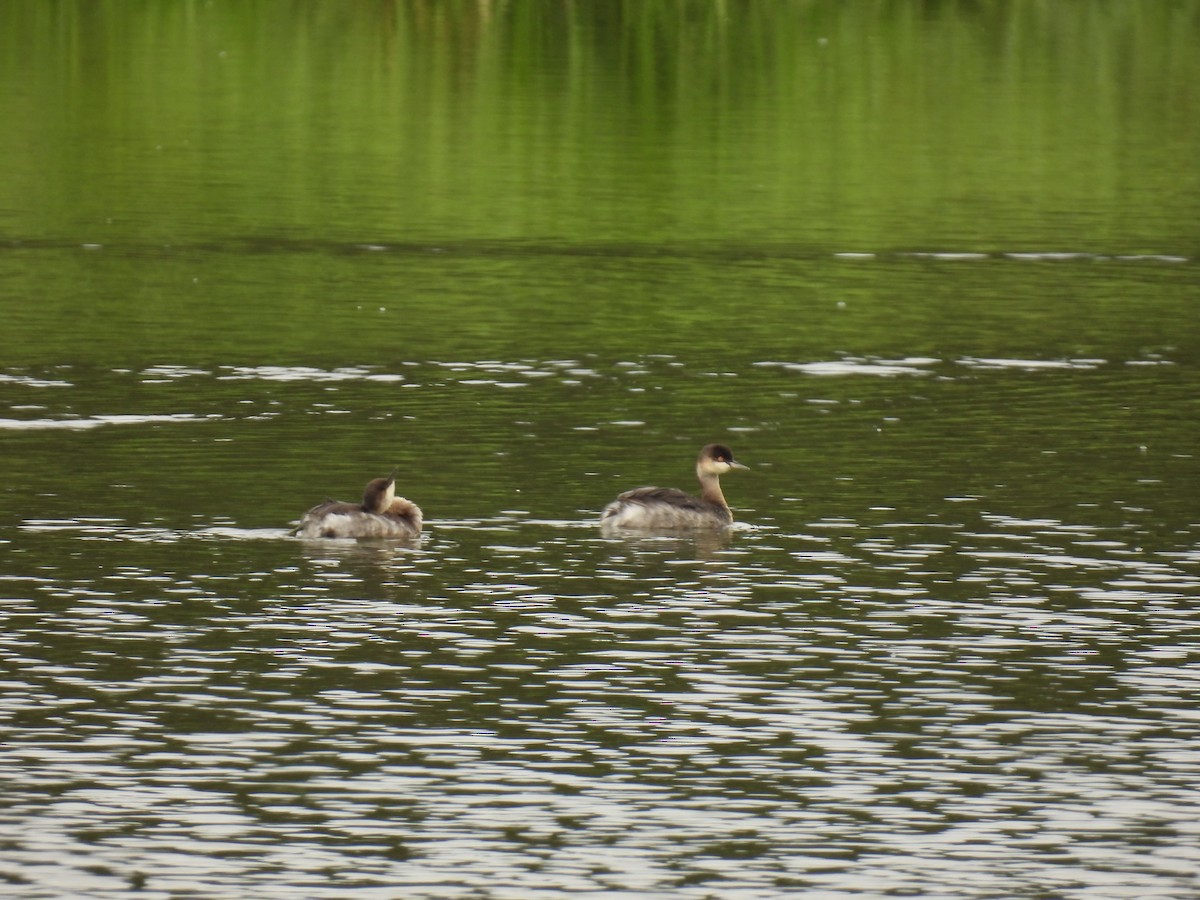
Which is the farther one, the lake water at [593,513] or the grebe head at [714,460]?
the grebe head at [714,460]

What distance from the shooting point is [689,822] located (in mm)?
13164

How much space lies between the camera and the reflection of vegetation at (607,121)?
131 feet

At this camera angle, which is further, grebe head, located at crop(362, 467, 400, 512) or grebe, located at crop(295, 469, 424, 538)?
grebe head, located at crop(362, 467, 400, 512)

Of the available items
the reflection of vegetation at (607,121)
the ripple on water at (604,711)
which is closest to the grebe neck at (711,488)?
the ripple on water at (604,711)

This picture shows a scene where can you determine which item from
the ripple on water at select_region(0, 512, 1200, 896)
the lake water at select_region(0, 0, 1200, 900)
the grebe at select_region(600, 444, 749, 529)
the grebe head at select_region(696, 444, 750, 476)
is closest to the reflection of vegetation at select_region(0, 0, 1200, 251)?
the lake water at select_region(0, 0, 1200, 900)

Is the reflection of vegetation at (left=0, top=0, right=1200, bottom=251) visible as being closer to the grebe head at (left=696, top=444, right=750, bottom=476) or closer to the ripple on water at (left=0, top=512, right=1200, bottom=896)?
the grebe head at (left=696, top=444, right=750, bottom=476)

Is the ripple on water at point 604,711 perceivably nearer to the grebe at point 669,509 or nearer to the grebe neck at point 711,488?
the grebe at point 669,509

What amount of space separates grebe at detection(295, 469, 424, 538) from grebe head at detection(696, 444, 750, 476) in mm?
2394

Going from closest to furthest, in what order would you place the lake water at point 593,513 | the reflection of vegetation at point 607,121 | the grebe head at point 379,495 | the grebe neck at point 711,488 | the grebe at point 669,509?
the lake water at point 593,513, the grebe head at point 379,495, the grebe at point 669,509, the grebe neck at point 711,488, the reflection of vegetation at point 607,121

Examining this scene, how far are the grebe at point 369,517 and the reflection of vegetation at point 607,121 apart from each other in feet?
58.9

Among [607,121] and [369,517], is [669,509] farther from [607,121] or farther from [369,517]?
[607,121]

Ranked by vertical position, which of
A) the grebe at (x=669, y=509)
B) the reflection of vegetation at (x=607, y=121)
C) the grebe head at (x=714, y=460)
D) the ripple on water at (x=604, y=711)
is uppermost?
the reflection of vegetation at (x=607, y=121)

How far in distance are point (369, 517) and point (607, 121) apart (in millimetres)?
32750

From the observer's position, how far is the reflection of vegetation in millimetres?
39969
